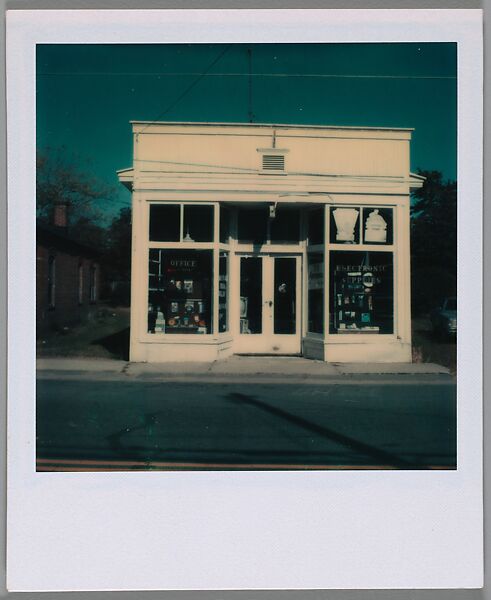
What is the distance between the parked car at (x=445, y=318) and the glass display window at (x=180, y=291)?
10.5 feet

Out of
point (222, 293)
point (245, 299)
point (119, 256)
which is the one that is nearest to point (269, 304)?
point (245, 299)

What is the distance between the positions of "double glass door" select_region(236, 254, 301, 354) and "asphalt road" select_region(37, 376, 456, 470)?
1229 mm

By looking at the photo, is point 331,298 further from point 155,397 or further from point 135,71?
point 135,71

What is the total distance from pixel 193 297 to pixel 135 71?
11.8ft

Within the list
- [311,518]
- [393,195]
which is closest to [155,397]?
[311,518]

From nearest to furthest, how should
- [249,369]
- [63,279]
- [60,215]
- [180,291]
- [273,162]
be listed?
1. [60,215]
2. [63,279]
3. [249,369]
4. [273,162]
5. [180,291]

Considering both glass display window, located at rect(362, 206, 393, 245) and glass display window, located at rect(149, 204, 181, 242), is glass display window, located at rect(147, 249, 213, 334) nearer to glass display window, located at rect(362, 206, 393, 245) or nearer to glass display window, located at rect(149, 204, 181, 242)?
glass display window, located at rect(149, 204, 181, 242)

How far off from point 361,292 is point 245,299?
1841 millimetres

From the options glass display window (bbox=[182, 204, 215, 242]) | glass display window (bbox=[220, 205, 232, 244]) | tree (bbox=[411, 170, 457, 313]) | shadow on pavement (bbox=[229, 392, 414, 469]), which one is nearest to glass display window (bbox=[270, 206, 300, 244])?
glass display window (bbox=[220, 205, 232, 244])

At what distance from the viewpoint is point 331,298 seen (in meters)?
10.0

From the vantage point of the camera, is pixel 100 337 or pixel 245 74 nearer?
pixel 245 74

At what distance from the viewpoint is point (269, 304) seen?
10547 millimetres

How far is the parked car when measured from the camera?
6.41m

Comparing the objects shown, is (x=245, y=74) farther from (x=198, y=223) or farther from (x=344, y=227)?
(x=344, y=227)
